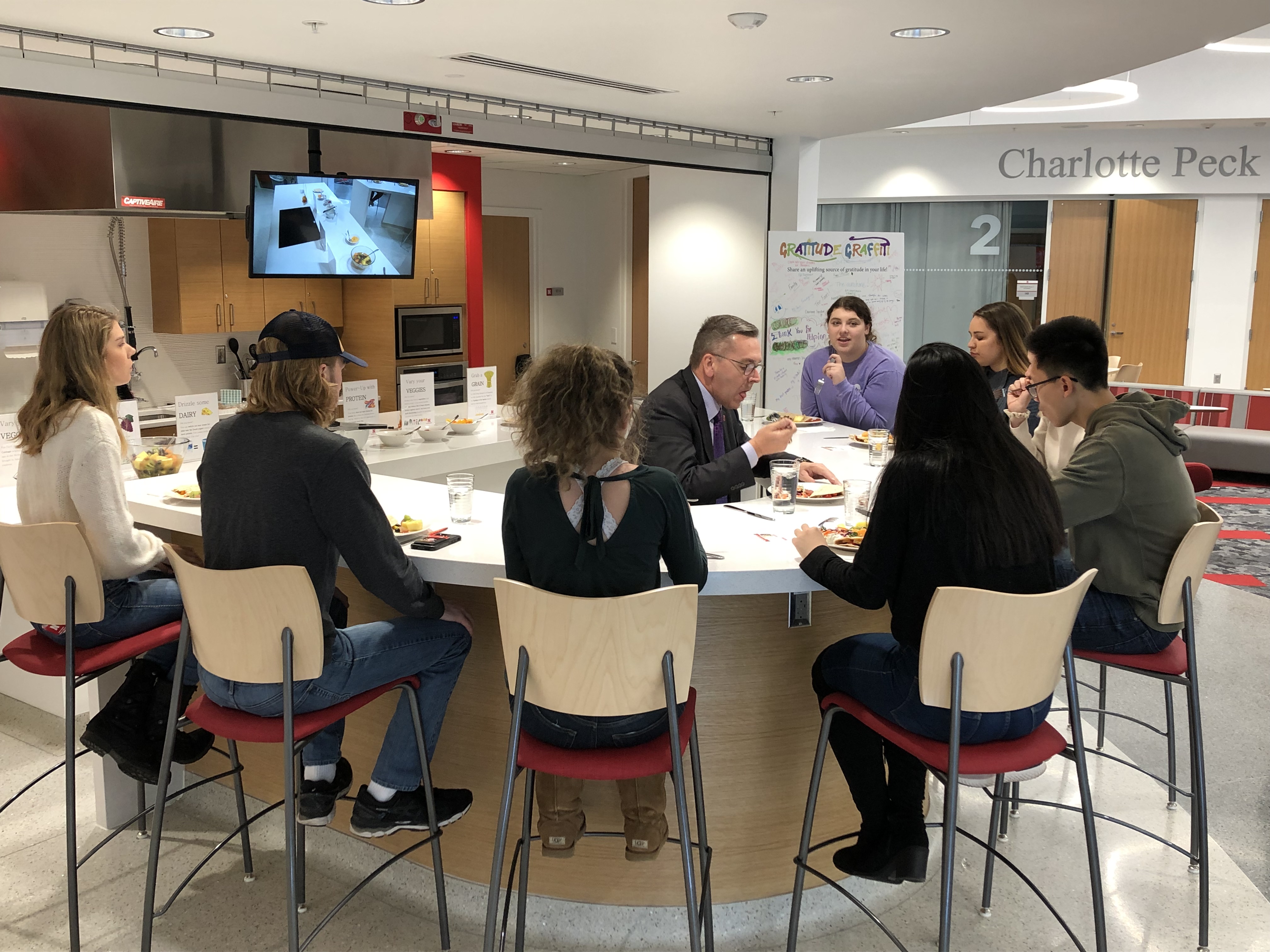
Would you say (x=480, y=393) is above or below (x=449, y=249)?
below

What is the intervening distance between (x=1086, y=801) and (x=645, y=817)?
3.06ft

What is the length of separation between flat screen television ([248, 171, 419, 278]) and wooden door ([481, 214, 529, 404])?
140 inches

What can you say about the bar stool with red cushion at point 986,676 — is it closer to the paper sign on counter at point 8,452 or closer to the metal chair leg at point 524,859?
the metal chair leg at point 524,859

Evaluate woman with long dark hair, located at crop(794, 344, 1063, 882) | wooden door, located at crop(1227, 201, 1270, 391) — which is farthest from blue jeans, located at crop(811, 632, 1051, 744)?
wooden door, located at crop(1227, 201, 1270, 391)

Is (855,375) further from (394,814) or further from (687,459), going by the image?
(394,814)

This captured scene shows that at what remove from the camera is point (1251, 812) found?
321cm

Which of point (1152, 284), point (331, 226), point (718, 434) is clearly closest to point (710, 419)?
point (718, 434)

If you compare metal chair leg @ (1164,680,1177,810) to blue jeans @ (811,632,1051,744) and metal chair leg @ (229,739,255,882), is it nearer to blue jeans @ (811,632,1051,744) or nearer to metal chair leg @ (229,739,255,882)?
blue jeans @ (811,632,1051,744)

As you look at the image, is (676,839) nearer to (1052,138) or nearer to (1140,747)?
(1140,747)

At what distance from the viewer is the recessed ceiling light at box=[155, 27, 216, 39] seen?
13.5 feet

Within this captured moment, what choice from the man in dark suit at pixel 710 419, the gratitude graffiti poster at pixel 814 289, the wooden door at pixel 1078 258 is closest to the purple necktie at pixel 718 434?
the man in dark suit at pixel 710 419

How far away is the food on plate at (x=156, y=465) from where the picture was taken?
338 centimetres

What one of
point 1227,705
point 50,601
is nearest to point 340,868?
point 50,601

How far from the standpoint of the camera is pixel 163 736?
103 inches
